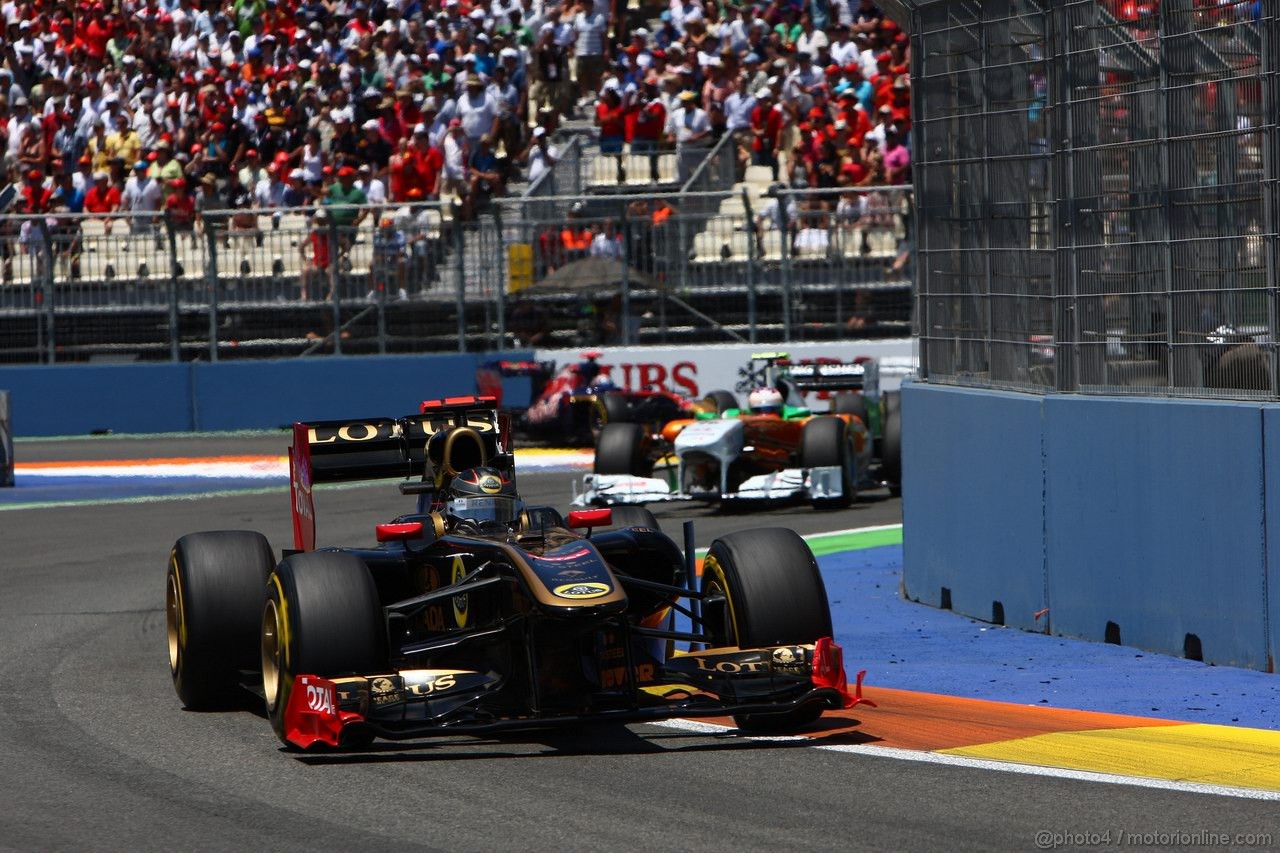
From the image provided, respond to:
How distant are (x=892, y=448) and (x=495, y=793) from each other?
39.0 ft

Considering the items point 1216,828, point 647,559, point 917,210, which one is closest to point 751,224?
point 917,210

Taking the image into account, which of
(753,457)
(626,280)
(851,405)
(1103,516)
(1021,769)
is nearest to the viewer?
(1021,769)

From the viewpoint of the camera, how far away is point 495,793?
20.8 ft

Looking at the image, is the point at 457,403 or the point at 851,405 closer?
the point at 457,403

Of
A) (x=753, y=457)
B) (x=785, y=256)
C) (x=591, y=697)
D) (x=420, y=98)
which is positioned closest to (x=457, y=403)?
(x=591, y=697)

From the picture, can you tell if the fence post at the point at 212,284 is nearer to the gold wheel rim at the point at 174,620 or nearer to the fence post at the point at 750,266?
the fence post at the point at 750,266

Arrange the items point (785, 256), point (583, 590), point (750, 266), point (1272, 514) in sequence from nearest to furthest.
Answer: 1. point (583, 590)
2. point (1272, 514)
3. point (785, 256)
4. point (750, 266)

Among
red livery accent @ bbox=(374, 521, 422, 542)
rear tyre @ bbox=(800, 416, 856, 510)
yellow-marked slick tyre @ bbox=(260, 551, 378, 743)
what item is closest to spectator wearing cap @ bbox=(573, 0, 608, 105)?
rear tyre @ bbox=(800, 416, 856, 510)

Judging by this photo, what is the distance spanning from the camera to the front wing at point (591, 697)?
6.86 meters

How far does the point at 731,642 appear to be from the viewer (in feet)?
24.7

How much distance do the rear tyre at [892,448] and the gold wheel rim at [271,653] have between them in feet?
35.5

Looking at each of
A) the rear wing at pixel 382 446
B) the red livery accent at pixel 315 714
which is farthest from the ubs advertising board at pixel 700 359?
the red livery accent at pixel 315 714

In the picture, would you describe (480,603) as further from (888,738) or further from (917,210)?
(917,210)

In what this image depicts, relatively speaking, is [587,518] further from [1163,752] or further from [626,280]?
[626,280]
